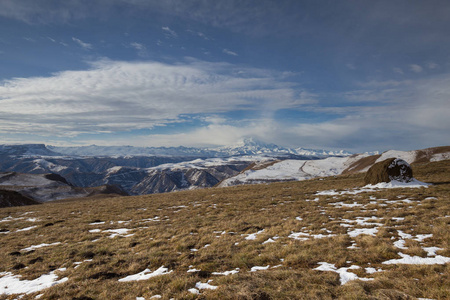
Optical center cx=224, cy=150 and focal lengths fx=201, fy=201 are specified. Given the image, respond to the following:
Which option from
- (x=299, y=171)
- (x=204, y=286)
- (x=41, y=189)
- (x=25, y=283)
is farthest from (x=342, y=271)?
(x=299, y=171)

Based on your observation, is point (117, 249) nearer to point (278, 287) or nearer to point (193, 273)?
point (193, 273)

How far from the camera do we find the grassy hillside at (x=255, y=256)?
6.22 meters

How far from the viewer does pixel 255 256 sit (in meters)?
9.26

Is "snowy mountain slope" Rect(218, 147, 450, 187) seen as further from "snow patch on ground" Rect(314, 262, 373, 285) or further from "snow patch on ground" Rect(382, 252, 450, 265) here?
"snow patch on ground" Rect(314, 262, 373, 285)

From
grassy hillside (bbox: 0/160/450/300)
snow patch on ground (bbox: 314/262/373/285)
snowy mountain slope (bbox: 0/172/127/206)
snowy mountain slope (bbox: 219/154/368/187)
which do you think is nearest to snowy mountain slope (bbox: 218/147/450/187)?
snowy mountain slope (bbox: 219/154/368/187)

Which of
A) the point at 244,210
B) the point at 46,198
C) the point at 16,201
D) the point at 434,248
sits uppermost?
the point at 434,248

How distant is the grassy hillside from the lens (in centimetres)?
622

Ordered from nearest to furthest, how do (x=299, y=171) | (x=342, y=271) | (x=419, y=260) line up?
(x=342, y=271)
(x=419, y=260)
(x=299, y=171)

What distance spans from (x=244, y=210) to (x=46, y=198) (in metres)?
107

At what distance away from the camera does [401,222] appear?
1190 cm

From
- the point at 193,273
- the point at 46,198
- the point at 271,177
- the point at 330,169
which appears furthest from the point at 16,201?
the point at 330,169

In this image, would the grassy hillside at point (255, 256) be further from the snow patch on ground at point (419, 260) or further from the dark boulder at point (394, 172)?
the dark boulder at point (394, 172)

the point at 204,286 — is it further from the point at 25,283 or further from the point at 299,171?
the point at 299,171

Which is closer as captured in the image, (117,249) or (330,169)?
(117,249)
